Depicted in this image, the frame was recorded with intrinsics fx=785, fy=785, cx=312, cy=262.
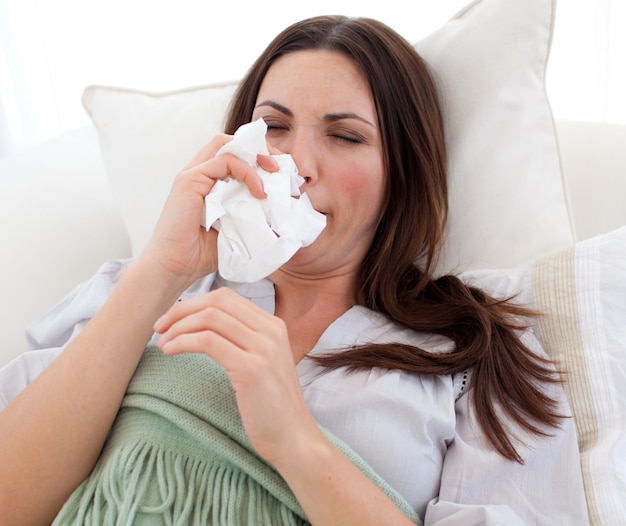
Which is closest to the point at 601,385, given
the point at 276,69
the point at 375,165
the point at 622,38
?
the point at 375,165

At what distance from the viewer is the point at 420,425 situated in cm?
108

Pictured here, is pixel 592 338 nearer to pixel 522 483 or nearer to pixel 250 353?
pixel 522 483

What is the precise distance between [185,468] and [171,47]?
131cm

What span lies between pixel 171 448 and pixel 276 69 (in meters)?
0.64

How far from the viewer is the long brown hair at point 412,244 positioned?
1134mm

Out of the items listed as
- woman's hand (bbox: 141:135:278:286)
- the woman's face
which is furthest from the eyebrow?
woman's hand (bbox: 141:135:278:286)

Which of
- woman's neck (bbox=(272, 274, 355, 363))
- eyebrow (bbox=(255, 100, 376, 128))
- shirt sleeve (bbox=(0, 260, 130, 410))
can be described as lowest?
woman's neck (bbox=(272, 274, 355, 363))

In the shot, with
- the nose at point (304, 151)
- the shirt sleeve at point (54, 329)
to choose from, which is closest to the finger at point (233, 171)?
the nose at point (304, 151)

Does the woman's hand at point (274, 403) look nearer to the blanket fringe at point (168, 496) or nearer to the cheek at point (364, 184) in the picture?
the blanket fringe at point (168, 496)

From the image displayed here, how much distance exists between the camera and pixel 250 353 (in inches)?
33.9

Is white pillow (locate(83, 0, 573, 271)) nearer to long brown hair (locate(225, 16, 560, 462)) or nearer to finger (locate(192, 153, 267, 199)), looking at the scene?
long brown hair (locate(225, 16, 560, 462))

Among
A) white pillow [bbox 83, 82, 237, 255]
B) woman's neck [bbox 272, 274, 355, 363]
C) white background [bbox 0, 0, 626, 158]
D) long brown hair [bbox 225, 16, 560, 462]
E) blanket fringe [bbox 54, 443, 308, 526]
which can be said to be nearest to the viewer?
blanket fringe [bbox 54, 443, 308, 526]

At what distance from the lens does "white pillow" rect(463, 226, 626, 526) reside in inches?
40.8

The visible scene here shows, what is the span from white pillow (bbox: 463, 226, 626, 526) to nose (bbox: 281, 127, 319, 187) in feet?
1.17
